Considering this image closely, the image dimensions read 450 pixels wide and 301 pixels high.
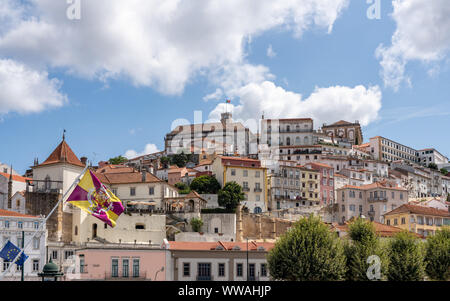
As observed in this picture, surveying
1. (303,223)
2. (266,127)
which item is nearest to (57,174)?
(303,223)

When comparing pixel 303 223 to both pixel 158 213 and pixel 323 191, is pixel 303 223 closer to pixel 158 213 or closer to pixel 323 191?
pixel 158 213

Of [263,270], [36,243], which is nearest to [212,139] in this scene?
[36,243]

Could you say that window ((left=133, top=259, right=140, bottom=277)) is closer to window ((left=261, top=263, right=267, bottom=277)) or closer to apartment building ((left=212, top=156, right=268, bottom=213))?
window ((left=261, top=263, right=267, bottom=277))

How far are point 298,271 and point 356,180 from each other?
80.4 m

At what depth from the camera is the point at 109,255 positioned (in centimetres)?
6100

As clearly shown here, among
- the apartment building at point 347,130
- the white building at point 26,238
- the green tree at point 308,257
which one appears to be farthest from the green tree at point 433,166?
the white building at point 26,238

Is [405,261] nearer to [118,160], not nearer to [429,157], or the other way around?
[118,160]

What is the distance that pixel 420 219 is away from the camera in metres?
85.2

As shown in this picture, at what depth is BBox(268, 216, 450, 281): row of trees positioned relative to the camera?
172 feet

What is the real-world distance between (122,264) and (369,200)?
179 feet

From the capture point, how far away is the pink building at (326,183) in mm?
117312

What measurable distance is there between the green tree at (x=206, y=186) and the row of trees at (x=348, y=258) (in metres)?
46.3

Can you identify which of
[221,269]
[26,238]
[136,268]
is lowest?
[221,269]

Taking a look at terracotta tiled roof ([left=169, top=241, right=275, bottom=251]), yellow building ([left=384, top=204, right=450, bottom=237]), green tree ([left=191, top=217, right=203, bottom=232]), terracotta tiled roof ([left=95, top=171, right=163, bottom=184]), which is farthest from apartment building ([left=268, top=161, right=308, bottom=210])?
terracotta tiled roof ([left=169, top=241, right=275, bottom=251])
